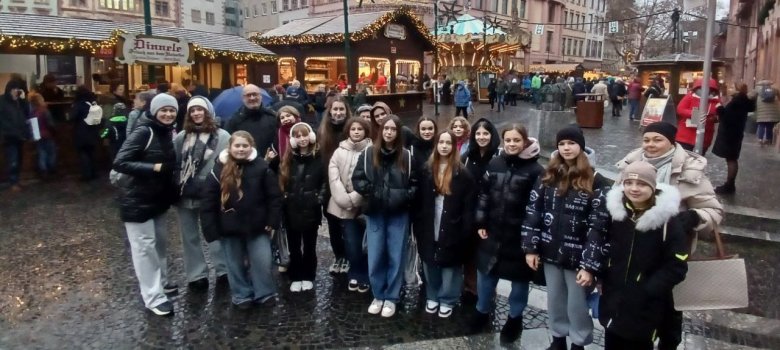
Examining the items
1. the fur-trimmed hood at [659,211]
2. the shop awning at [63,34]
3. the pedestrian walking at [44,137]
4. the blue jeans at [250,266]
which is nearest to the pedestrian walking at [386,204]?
the blue jeans at [250,266]

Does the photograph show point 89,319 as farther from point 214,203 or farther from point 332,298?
point 332,298

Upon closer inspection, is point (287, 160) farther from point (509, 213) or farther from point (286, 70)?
point (286, 70)

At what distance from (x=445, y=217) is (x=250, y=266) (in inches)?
71.1

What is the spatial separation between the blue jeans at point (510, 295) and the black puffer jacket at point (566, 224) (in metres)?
0.52

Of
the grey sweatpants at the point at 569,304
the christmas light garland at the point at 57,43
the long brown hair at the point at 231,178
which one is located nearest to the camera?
the grey sweatpants at the point at 569,304

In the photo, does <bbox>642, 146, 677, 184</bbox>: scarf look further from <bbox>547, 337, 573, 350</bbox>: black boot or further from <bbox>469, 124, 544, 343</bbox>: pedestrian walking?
<bbox>547, 337, 573, 350</bbox>: black boot

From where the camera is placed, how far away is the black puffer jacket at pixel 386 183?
179 inches

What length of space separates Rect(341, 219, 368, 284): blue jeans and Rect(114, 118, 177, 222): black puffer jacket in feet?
5.17

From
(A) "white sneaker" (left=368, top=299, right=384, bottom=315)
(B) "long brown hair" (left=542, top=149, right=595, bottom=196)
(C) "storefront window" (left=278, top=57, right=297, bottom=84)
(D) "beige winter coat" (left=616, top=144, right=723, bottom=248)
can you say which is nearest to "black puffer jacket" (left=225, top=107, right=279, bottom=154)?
(A) "white sneaker" (left=368, top=299, right=384, bottom=315)

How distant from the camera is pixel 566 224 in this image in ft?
12.0

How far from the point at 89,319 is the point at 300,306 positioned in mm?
1724

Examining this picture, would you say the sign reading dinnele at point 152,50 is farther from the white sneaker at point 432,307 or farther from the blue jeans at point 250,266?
the white sneaker at point 432,307

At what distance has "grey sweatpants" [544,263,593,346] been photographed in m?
3.78

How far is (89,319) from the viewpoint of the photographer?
4711 millimetres
